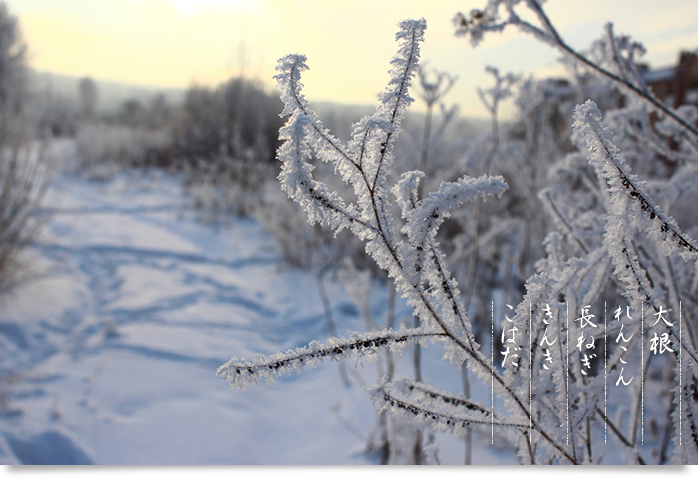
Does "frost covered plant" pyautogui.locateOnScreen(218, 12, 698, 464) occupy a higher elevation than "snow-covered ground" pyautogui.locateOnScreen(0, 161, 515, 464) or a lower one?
higher

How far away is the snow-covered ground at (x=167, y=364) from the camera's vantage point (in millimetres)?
1868

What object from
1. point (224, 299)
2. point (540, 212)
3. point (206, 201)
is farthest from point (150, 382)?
point (206, 201)

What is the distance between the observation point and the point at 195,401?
2.21 m

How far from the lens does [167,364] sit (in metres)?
2.54

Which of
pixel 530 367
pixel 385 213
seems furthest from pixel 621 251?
pixel 385 213

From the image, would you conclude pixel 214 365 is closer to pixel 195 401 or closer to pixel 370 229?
pixel 195 401

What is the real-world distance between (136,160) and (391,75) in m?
12.1

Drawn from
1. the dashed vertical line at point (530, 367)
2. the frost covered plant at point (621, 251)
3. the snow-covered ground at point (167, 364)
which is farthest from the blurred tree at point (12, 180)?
the dashed vertical line at point (530, 367)

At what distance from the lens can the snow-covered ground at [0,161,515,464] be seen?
1.87 metres

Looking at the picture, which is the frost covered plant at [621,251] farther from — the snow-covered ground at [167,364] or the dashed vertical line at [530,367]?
the snow-covered ground at [167,364]

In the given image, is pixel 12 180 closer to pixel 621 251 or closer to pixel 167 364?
pixel 167 364

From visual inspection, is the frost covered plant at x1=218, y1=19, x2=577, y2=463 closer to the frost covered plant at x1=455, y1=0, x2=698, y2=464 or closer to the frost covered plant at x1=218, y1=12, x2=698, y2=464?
the frost covered plant at x1=218, y1=12, x2=698, y2=464

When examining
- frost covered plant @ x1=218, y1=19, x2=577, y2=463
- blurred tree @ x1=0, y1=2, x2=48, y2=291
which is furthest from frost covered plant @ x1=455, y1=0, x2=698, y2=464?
blurred tree @ x1=0, y1=2, x2=48, y2=291

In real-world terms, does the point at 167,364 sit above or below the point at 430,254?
below
